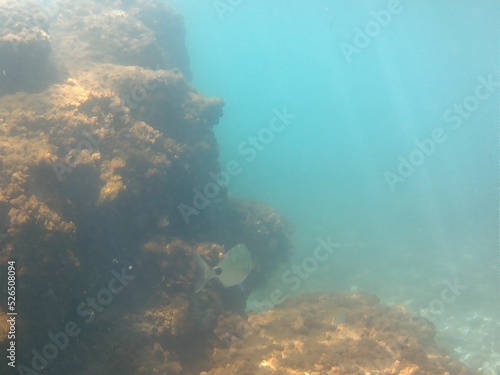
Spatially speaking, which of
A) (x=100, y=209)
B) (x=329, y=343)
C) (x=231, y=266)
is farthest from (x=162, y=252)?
(x=329, y=343)

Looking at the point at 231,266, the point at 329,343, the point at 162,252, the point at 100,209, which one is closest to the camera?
the point at 231,266

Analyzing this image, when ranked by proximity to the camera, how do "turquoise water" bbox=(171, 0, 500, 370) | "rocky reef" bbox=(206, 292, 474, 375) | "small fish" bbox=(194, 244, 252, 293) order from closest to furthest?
1. "small fish" bbox=(194, 244, 252, 293)
2. "rocky reef" bbox=(206, 292, 474, 375)
3. "turquoise water" bbox=(171, 0, 500, 370)

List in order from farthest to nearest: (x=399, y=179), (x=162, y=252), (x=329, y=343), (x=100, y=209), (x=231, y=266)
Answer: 1. (x=399, y=179)
2. (x=162, y=252)
3. (x=100, y=209)
4. (x=329, y=343)
5. (x=231, y=266)

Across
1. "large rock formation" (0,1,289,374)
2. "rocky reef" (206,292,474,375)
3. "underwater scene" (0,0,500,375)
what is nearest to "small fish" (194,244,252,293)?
"underwater scene" (0,0,500,375)

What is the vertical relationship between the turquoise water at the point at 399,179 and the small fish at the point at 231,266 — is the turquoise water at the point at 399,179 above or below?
above

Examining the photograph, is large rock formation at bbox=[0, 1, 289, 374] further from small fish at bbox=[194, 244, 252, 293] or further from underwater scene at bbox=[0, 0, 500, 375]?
small fish at bbox=[194, 244, 252, 293]

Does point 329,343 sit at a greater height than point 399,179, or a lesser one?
lesser

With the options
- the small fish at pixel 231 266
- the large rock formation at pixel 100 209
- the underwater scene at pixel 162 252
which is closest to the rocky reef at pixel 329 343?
the underwater scene at pixel 162 252

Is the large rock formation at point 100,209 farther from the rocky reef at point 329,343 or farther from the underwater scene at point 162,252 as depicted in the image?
the rocky reef at point 329,343

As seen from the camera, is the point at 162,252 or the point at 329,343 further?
the point at 162,252

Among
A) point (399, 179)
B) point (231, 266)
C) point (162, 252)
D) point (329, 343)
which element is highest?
point (399, 179)

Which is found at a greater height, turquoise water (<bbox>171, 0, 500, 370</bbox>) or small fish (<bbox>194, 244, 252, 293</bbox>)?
turquoise water (<bbox>171, 0, 500, 370</bbox>)

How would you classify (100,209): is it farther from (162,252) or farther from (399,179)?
(399,179)

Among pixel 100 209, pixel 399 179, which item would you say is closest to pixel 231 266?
pixel 100 209
